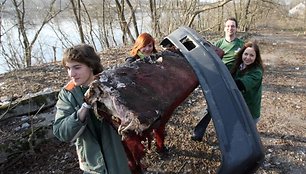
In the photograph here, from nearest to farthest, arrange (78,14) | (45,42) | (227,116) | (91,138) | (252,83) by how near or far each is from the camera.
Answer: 1. (227,116)
2. (91,138)
3. (252,83)
4. (78,14)
5. (45,42)

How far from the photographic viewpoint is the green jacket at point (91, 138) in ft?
6.53

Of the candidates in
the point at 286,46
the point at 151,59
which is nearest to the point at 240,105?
the point at 151,59

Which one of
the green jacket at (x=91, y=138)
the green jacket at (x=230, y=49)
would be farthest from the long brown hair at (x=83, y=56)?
the green jacket at (x=230, y=49)

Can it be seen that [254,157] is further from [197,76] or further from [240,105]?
[197,76]

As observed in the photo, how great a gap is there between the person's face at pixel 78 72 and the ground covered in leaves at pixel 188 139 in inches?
78.3

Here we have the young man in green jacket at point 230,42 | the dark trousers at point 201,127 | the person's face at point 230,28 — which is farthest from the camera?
the dark trousers at point 201,127

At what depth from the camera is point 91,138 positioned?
208 centimetres

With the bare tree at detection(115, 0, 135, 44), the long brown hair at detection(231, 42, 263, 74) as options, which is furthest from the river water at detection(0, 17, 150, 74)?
the long brown hair at detection(231, 42, 263, 74)

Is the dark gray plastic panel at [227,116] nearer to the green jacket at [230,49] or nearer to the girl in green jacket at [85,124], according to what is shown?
the girl in green jacket at [85,124]

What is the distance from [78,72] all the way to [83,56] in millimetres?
112

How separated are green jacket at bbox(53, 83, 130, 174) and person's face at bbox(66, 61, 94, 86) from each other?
2.6 inches

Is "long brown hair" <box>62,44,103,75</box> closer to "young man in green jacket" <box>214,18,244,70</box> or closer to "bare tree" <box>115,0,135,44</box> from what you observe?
"young man in green jacket" <box>214,18,244,70</box>

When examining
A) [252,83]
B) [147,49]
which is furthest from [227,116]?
[147,49]

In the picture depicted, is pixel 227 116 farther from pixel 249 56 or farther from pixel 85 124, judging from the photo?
pixel 249 56
